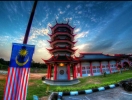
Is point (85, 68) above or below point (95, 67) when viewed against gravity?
below

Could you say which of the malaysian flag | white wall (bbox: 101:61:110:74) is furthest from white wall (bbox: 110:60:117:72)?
the malaysian flag

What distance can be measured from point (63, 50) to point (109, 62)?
16964 millimetres

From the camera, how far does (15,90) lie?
4.35 metres

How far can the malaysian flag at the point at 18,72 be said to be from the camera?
426 centimetres

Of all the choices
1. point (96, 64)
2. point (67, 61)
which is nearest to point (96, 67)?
point (96, 64)

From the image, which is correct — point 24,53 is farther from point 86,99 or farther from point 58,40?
point 58,40

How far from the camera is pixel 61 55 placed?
18.0m

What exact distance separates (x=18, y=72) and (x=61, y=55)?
13.6 meters

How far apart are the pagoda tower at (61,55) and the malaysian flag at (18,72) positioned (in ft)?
36.9

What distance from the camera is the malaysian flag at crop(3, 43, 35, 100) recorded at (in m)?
4.26

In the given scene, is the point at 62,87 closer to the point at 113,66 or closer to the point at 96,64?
the point at 96,64

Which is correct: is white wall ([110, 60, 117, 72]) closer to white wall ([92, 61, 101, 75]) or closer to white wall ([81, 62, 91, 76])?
white wall ([92, 61, 101, 75])

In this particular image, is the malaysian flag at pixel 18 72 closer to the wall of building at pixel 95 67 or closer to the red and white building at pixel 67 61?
the red and white building at pixel 67 61

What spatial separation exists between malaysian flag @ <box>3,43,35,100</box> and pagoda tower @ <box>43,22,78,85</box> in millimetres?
11257
